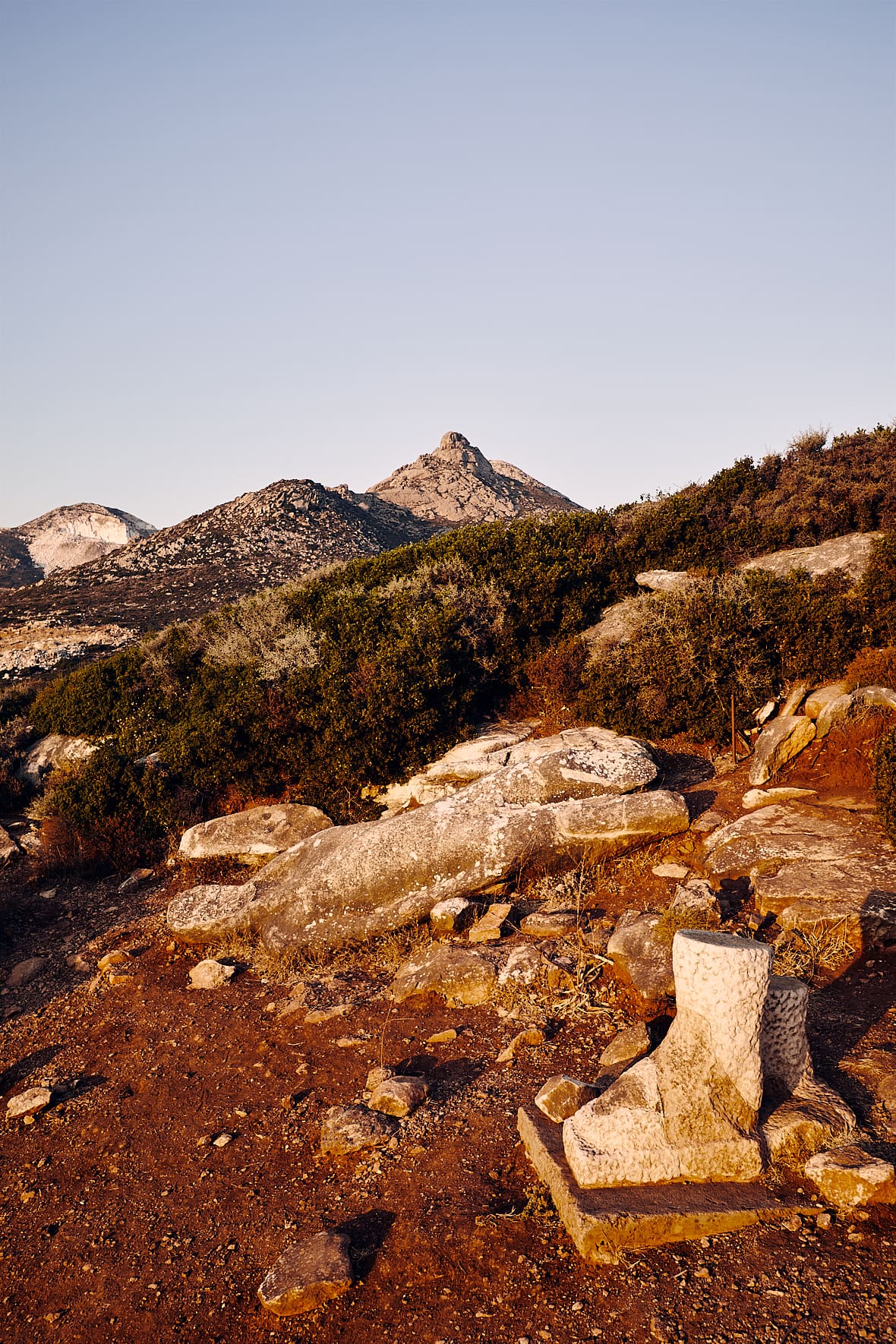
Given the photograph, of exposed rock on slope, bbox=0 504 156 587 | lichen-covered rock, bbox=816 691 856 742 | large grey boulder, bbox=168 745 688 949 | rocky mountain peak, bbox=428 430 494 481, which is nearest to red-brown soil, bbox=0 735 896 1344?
large grey boulder, bbox=168 745 688 949

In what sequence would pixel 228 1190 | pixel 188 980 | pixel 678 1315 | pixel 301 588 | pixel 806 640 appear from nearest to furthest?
1. pixel 678 1315
2. pixel 228 1190
3. pixel 188 980
4. pixel 806 640
5. pixel 301 588

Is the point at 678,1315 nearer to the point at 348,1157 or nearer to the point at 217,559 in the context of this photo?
the point at 348,1157

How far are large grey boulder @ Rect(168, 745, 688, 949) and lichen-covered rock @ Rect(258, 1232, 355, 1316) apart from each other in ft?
13.9

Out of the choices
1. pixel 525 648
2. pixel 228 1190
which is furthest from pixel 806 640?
pixel 228 1190

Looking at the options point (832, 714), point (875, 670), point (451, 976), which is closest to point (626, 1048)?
point (451, 976)

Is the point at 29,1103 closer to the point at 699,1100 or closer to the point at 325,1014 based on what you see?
the point at 325,1014

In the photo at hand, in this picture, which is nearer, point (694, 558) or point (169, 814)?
point (169, 814)

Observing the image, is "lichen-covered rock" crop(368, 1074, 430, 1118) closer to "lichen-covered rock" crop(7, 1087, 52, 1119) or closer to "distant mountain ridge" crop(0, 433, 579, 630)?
"lichen-covered rock" crop(7, 1087, 52, 1119)

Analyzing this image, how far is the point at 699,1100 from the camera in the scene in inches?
172

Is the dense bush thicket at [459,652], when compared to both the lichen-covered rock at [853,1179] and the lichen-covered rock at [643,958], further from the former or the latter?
the lichen-covered rock at [853,1179]

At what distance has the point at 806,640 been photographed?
11211 millimetres

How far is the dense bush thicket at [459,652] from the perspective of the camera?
37.9 feet

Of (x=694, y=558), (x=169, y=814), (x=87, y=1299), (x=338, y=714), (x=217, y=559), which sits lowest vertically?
(x=87, y=1299)

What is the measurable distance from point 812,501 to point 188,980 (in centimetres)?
1541
